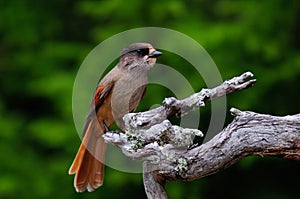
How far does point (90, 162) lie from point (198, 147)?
0.82m

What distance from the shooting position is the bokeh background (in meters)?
6.37

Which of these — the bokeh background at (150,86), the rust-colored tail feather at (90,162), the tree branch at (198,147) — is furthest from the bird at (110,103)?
the bokeh background at (150,86)

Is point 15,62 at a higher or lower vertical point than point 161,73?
lower

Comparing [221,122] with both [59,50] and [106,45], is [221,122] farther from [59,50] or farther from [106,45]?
[59,50]

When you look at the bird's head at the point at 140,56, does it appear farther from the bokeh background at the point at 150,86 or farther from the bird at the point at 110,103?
the bokeh background at the point at 150,86

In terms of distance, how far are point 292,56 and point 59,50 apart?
82.8 inches

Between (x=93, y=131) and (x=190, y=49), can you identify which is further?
(x=190, y=49)

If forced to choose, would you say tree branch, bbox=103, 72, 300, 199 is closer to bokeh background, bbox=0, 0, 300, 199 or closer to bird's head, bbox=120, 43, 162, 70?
bird's head, bbox=120, 43, 162, 70

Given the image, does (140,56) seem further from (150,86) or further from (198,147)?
(150,86)

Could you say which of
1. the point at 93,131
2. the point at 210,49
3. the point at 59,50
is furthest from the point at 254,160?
the point at 93,131

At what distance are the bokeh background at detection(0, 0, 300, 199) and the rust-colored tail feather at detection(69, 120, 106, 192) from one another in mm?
1928

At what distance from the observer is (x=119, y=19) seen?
6.57 m

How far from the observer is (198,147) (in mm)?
3373

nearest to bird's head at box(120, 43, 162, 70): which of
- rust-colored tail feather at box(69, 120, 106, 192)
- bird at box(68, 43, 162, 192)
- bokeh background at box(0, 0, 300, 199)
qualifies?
bird at box(68, 43, 162, 192)
